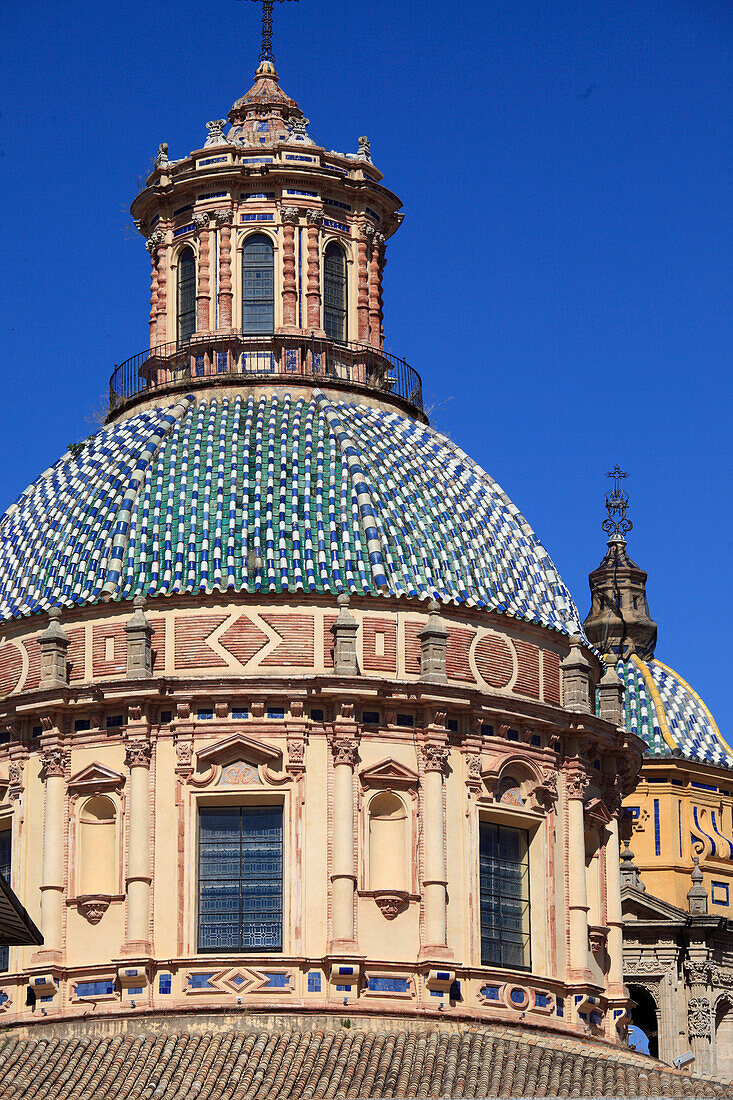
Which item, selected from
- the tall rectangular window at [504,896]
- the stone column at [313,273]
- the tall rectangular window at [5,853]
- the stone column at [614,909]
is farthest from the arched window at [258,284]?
the stone column at [614,909]

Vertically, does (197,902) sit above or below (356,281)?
below

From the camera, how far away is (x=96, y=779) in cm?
4219

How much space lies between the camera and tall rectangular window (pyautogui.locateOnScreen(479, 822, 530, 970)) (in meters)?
42.5

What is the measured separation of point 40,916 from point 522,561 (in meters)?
10.6

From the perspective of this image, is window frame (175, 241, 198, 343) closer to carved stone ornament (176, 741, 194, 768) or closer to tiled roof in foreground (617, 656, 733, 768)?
carved stone ornament (176, 741, 194, 768)

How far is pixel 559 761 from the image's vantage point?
44.1 meters

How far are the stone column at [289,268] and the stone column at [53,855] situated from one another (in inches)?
378

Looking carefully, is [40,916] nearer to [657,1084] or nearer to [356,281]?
[657,1084]

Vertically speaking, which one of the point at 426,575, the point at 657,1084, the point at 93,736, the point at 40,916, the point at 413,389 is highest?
the point at 413,389

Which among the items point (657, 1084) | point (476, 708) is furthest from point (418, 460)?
point (657, 1084)

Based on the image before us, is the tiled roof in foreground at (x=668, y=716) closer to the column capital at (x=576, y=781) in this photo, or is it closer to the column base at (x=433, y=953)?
the column capital at (x=576, y=781)

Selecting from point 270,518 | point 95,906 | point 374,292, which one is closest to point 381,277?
point 374,292

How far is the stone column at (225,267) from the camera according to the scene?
47.3m

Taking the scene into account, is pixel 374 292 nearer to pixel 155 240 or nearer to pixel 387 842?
pixel 155 240
